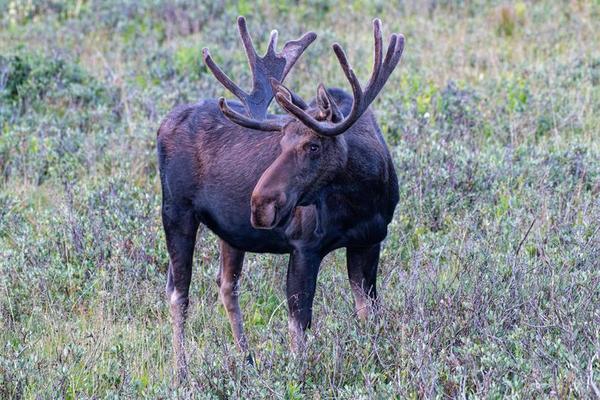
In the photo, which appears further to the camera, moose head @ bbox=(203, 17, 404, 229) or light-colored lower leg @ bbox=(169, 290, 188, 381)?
light-colored lower leg @ bbox=(169, 290, 188, 381)

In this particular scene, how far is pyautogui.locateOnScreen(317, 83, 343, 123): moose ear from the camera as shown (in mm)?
5254

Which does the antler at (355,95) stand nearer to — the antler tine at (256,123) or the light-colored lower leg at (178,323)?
the antler tine at (256,123)

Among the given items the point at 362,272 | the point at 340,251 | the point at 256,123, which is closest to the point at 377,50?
the point at 256,123

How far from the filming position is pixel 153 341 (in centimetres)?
598

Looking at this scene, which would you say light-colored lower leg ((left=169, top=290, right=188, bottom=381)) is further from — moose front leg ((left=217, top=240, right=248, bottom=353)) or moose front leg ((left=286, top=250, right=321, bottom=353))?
moose front leg ((left=286, top=250, right=321, bottom=353))

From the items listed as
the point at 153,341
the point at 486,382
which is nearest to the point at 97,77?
the point at 153,341

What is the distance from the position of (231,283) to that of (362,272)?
92 cm

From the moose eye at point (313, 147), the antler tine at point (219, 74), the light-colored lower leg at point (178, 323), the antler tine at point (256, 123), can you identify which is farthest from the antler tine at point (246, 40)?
the light-colored lower leg at point (178, 323)

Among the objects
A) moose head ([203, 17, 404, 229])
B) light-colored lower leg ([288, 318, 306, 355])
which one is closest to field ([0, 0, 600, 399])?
light-colored lower leg ([288, 318, 306, 355])

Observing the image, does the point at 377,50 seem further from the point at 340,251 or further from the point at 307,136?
the point at 340,251

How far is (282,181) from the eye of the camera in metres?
5.15

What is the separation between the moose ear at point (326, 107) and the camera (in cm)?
525

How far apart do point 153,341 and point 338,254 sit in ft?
5.12

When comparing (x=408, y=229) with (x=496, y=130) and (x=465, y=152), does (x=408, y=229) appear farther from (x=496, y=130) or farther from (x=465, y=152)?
(x=496, y=130)
